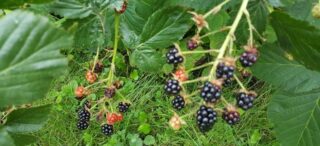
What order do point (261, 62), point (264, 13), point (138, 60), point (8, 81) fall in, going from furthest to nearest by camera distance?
point (261, 62) < point (138, 60) < point (264, 13) < point (8, 81)

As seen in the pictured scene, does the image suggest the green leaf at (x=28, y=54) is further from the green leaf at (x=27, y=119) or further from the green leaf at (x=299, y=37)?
the green leaf at (x=299, y=37)

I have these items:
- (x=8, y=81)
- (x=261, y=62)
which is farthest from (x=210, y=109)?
(x=261, y=62)

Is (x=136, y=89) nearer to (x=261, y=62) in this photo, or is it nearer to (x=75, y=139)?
(x=75, y=139)

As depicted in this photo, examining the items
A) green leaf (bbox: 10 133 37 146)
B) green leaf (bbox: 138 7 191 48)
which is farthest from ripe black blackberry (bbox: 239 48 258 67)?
green leaf (bbox: 10 133 37 146)

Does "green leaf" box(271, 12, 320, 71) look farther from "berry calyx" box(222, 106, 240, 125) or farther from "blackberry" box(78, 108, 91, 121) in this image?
"blackberry" box(78, 108, 91, 121)

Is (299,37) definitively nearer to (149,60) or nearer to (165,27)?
(165,27)

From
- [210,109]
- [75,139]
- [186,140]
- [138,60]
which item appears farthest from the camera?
[75,139]

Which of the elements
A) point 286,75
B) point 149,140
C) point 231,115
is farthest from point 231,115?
point 149,140
